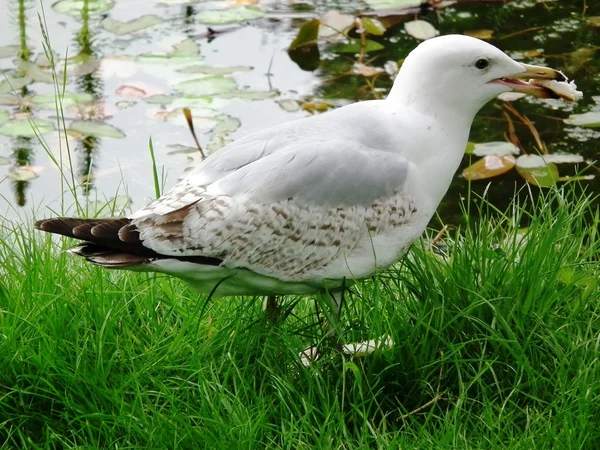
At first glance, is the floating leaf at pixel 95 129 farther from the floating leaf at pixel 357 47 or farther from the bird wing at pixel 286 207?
the bird wing at pixel 286 207

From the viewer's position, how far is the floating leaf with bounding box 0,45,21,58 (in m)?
5.67

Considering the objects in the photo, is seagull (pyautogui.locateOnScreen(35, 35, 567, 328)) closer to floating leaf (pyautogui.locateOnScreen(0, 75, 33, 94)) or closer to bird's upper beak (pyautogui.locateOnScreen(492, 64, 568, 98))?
bird's upper beak (pyautogui.locateOnScreen(492, 64, 568, 98))

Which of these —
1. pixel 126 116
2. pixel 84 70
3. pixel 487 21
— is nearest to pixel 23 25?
pixel 84 70

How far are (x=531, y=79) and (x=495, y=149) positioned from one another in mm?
1738

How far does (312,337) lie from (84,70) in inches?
116

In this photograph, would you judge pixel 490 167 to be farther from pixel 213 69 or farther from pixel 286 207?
pixel 286 207

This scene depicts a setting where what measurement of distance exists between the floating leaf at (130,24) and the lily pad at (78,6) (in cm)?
11

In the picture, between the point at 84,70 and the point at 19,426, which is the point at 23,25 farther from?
the point at 19,426

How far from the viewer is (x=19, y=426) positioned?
114 inches

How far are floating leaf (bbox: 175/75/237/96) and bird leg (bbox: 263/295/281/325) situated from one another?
93.6 inches

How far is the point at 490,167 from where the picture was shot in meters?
4.84

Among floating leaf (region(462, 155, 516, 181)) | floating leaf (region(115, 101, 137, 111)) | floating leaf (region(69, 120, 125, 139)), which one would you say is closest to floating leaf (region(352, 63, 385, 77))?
floating leaf (region(462, 155, 516, 181))

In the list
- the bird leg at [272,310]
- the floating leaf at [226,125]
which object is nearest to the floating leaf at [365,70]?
the floating leaf at [226,125]

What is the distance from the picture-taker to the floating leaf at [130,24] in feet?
19.4
